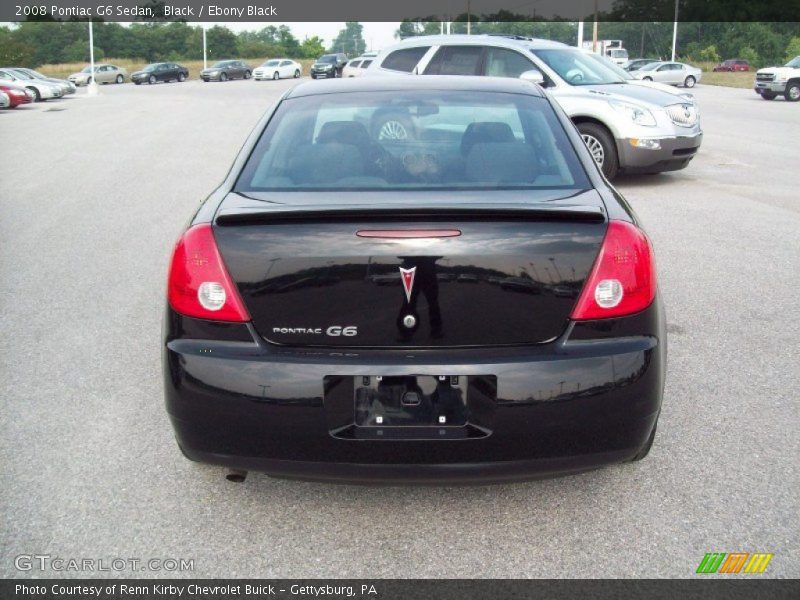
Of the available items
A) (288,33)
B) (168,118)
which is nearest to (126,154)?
(168,118)

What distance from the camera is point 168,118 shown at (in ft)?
75.7

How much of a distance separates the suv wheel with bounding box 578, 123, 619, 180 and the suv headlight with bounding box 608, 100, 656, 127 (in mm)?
320

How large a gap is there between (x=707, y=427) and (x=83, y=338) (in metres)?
3.60

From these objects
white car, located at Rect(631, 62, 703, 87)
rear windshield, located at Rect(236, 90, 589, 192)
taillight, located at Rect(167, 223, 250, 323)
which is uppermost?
white car, located at Rect(631, 62, 703, 87)

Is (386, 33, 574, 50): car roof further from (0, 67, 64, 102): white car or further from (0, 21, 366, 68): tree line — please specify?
(0, 21, 366, 68): tree line

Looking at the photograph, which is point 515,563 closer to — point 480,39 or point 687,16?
point 480,39

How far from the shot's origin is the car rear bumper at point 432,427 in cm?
271

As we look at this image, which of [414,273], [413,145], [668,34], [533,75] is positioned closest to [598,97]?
[533,75]

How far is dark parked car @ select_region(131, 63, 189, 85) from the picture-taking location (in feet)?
182

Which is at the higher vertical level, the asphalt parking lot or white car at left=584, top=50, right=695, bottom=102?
white car at left=584, top=50, right=695, bottom=102

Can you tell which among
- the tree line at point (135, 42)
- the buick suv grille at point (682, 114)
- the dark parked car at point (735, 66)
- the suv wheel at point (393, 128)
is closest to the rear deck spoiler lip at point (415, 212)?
the suv wheel at point (393, 128)

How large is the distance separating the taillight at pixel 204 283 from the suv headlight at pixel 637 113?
8882 millimetres

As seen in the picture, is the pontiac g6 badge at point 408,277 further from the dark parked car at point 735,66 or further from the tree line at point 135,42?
the tree line at point 135,42

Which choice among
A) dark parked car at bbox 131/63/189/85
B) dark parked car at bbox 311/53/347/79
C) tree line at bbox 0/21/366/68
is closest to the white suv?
dark parked car at bbox 311/53/347/79
